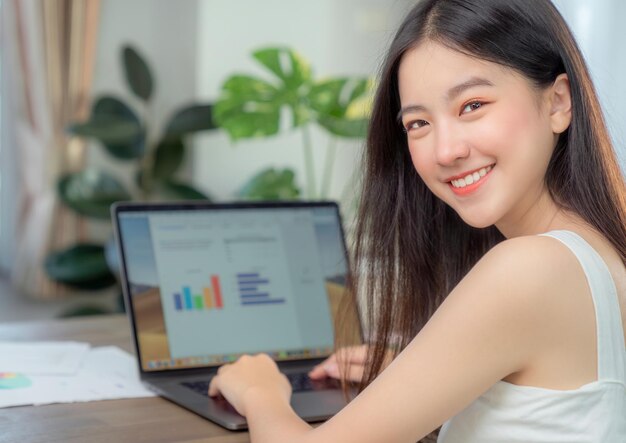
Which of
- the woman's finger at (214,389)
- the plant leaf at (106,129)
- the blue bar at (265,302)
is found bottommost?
the woman's finger at (214,389)

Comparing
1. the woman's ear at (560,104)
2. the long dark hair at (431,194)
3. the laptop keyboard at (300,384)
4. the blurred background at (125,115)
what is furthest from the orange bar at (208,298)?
the blurred background at (125,115)

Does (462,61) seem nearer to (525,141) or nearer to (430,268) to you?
(525,141)

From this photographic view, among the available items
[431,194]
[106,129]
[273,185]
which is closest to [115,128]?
[106,129]

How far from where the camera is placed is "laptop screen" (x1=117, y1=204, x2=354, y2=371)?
4.56 feet

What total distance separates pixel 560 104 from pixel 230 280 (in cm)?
62

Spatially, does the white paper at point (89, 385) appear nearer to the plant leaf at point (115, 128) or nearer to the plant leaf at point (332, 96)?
the plant leaf at point (332, 96)

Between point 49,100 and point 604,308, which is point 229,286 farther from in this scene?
point 49,100

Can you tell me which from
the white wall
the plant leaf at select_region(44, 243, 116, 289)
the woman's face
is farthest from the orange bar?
the plant leaf at select_region(44, 243, 116, 289)

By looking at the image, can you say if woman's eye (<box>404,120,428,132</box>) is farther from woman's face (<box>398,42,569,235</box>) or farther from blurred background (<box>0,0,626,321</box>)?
blurred background (<box>0,0,626,321</box>)

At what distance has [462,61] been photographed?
0.98 meters

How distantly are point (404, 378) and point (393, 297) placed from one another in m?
0.31

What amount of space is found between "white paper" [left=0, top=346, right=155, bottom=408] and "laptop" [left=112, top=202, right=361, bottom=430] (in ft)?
0.12

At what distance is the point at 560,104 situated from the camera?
1040 millimetres

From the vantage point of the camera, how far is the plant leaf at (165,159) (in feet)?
12.2
